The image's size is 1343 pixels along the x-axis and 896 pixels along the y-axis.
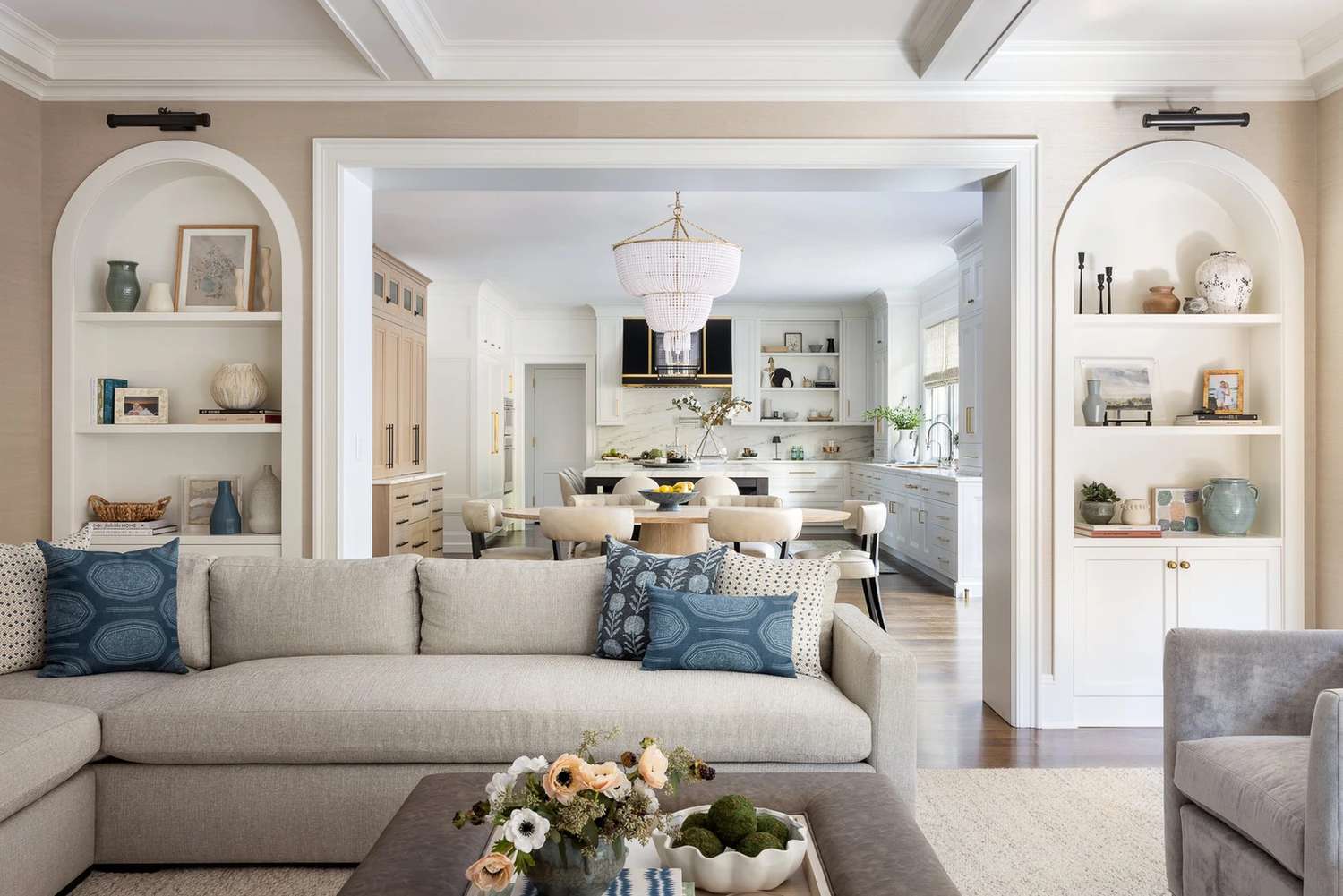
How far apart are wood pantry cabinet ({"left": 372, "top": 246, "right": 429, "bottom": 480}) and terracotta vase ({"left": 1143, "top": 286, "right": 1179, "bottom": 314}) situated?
5.37 metres

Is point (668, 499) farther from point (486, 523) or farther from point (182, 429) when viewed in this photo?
point (182, 429)

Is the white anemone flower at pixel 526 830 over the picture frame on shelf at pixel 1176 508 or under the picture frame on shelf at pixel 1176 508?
under

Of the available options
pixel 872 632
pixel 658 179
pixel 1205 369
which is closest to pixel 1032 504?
pixel 1205 369

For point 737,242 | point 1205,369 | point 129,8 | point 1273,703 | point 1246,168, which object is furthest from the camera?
point 737,242

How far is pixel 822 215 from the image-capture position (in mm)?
6285

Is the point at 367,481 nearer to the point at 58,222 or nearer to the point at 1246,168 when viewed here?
the point at 58,222

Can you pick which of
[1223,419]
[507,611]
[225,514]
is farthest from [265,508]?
[1223,419]

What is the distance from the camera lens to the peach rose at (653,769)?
1416 mm

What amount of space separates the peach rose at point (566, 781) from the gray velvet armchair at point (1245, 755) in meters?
1.46

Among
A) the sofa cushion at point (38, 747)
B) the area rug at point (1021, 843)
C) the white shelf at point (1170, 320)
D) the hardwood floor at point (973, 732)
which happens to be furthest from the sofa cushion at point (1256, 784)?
the sofa cushion at point (38, 747)

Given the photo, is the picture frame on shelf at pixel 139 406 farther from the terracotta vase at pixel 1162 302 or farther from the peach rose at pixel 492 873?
the terracotta vase at pixel 1162 302

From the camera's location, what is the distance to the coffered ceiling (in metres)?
3.44

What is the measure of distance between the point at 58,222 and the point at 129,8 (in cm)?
101

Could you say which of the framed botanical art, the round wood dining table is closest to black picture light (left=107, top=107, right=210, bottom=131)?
the framed botanical art
